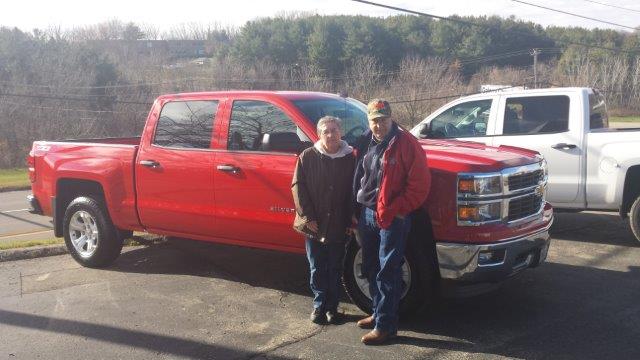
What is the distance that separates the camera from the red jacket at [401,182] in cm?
430

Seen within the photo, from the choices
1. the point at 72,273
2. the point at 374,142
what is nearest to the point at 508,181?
the point at 374,142

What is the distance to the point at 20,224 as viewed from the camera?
11.3 m

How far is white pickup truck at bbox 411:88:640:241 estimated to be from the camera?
7.46 m

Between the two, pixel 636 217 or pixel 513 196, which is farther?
pixel 636 217

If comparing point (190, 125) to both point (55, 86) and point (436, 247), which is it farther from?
point (55, 86)

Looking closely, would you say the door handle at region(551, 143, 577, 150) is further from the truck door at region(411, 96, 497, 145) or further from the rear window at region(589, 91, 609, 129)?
the truck door at region(411, 96, 497, 145)

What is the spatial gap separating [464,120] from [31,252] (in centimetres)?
608

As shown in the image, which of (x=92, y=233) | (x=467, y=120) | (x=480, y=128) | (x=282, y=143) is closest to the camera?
(x=282, y=143)

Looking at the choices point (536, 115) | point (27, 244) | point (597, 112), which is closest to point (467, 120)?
point (536, 115)

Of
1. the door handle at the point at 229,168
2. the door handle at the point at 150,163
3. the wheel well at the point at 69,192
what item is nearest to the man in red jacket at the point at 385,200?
the door handle at the point at 229,168

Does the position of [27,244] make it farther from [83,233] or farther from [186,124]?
[186,124]

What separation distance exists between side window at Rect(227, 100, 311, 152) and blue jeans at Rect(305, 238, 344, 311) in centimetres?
101

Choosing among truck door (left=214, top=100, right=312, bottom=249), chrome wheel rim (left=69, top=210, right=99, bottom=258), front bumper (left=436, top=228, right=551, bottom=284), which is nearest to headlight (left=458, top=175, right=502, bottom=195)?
front bumper (left=436, top=228, right=551, bottom=284)

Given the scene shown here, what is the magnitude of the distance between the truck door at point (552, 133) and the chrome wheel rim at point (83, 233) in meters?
5.29
